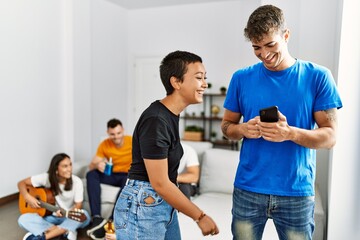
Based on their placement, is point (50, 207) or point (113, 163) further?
point (113, 163)

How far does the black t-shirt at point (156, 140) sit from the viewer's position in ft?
4.04

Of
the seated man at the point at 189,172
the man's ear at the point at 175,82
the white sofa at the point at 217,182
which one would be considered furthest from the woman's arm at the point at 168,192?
the seated man at the point at 189,172

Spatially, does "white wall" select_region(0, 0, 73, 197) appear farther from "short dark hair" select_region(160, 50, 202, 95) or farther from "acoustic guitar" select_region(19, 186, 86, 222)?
"short dark hair" select_region(160, 50, 202, 95)

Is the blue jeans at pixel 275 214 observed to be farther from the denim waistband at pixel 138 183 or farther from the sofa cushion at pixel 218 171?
the sofa cushion at pixel 218 171

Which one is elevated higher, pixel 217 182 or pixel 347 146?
pixel 347 146

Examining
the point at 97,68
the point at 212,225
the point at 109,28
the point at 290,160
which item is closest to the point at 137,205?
the point at 212,225

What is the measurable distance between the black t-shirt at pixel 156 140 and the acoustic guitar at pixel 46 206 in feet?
5.99

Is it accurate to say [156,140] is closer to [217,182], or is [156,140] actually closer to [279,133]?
[279,133]

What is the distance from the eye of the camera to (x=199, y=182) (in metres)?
3.46

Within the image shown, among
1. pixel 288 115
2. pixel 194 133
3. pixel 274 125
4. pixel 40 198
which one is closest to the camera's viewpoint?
pixel 274 125

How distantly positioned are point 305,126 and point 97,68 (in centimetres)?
496

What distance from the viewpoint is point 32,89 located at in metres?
4.42

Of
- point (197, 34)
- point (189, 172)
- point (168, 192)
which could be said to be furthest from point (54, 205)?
point (197, 34)

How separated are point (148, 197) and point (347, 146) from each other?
1.52 metres
